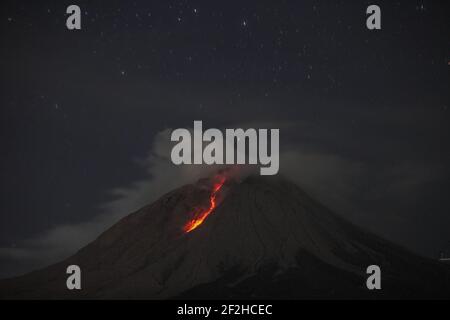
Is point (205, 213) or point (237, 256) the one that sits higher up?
point (205, 213)

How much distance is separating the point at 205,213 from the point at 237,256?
23.6 m

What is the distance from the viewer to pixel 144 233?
542ft

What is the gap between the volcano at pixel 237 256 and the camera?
132 meters

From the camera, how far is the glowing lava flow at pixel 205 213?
531 ft

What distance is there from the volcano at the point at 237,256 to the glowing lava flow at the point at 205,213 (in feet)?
0.83

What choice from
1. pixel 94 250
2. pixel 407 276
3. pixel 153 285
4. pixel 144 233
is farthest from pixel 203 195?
pixel 407 276

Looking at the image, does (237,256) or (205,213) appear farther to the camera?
(205,213)

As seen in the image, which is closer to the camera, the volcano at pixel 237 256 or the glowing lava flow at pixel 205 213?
the volcano at pixel 237 256

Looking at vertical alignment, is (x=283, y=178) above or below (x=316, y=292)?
above

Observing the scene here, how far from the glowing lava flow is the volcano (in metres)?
0.25

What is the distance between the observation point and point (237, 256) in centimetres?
14450
